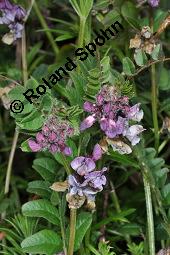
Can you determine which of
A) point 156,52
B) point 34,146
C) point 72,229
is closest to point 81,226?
point 72,229

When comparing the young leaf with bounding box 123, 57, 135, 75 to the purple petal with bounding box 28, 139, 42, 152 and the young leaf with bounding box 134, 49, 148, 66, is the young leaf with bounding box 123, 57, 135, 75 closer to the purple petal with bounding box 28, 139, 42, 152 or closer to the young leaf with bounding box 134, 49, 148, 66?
the young leaf with bounding box 134, 49, 148, 66

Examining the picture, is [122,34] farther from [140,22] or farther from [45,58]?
[45,58]

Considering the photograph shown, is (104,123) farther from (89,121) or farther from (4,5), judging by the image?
(4,5)

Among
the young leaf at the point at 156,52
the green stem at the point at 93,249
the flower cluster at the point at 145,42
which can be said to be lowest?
the green stem at the point at 93,249

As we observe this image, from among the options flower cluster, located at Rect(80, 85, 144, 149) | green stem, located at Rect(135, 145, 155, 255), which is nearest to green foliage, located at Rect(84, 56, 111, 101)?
flower cluster, located at Rect(80, 85, 144, 149)

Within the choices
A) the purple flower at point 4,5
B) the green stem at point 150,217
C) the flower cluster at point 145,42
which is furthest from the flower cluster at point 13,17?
the green stem at point 150,217

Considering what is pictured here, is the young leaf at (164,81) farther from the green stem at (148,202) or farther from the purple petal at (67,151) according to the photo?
the purple petal at (67,151)
